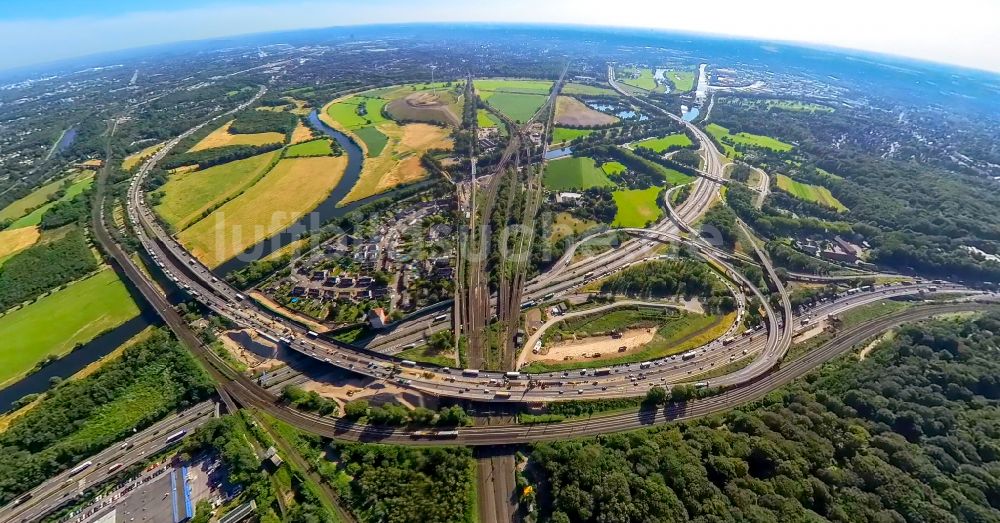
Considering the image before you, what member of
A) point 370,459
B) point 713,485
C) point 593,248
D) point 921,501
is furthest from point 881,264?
point 370,459

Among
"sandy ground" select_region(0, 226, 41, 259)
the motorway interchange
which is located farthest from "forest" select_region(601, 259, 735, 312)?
"sandy ground" select_region(0, 226, 41, 259)

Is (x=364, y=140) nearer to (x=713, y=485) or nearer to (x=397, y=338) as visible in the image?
(x=397, y=338)

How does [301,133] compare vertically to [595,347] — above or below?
above

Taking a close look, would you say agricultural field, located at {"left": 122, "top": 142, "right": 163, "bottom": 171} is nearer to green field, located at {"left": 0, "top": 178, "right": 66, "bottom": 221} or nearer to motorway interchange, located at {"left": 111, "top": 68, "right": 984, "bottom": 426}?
green field, located at {"left": 0, "top": 178, "right": 66, "bottom": 221}

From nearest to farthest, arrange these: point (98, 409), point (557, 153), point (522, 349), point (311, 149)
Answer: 1. point (98, 409)
2. point (522, 349)
3. point (311, 149)
4. point (557, 153)

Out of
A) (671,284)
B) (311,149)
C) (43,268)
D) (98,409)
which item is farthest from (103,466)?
(311,149)

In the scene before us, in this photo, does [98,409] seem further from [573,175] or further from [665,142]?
[665,142]

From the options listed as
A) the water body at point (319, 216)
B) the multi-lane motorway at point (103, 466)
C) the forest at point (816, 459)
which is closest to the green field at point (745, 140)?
the forest at point (816, 459)
